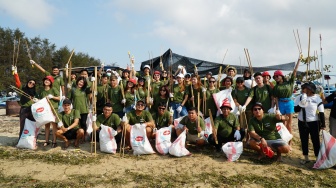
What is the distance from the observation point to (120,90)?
6.46m

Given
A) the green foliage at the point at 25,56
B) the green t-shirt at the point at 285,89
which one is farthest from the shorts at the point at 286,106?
the green foliage at the point at 25,56

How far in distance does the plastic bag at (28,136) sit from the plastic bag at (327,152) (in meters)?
5.85

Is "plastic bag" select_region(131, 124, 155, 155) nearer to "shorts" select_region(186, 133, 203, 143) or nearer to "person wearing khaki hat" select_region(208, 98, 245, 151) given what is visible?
"shorts" select_region(186, 133, 203, 143)

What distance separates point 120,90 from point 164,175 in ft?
8.56

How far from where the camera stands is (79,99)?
6.25 meters

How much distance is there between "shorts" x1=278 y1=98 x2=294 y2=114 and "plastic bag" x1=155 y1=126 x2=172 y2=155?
244 cm

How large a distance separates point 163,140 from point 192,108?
916 millimetres

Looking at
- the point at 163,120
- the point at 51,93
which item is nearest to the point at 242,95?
the point at 163,120

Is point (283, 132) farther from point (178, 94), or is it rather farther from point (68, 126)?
point (68, 126)

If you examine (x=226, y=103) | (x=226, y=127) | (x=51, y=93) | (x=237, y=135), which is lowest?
(x=237, y=135)

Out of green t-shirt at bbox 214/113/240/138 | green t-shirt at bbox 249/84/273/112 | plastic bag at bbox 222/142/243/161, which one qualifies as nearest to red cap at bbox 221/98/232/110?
green t-shirt at bbox 214/113/240/138

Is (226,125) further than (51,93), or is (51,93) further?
(51,93)

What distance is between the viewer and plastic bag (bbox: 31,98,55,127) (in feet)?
19.2

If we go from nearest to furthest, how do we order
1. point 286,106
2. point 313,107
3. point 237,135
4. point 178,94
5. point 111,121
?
point 313,107, point 237,135, point 286,106, point 111,121, point 178,94
